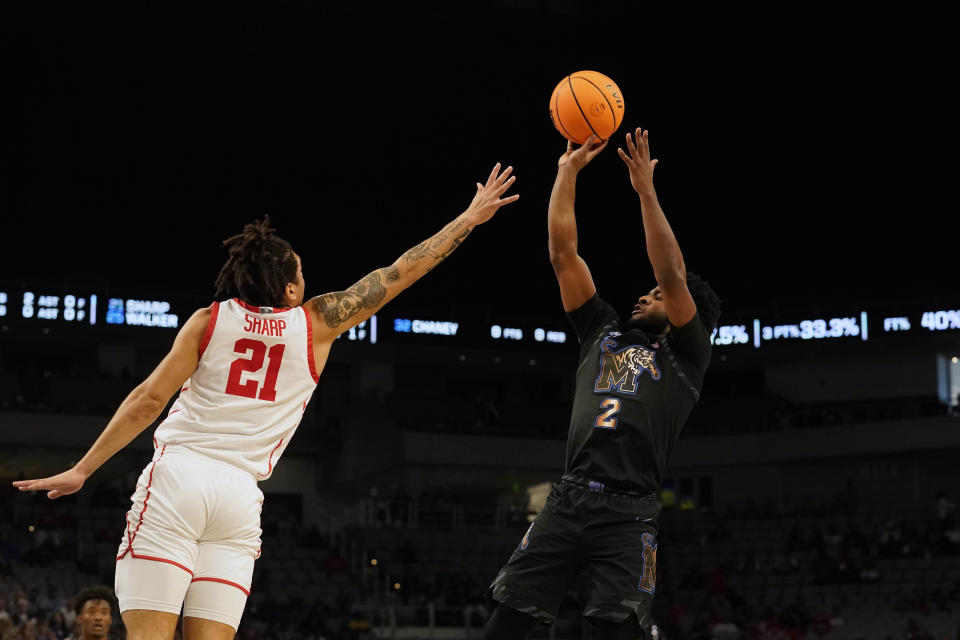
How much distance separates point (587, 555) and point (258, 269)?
1990 millimetres

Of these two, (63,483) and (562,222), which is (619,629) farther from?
(63,483)

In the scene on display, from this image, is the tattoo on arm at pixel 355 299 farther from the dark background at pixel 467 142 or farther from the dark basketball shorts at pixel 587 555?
the dark background at pixel 467 142

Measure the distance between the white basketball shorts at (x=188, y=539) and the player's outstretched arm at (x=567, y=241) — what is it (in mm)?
2093

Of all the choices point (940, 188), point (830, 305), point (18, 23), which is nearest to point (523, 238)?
point (830, 305)

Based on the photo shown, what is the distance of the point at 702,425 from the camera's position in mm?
38188

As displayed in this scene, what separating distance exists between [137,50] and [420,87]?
773cm

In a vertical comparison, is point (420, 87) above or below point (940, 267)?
above

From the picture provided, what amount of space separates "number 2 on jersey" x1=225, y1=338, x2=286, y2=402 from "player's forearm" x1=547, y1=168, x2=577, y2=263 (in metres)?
1.80

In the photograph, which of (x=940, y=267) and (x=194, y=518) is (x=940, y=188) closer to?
(x=940, y=267)

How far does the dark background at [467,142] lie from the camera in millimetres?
31438

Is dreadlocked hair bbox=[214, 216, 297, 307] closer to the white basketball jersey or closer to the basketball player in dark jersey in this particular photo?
the white basketball jersey

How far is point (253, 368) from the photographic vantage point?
14.4 ft

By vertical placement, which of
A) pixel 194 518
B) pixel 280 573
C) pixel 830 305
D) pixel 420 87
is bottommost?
pixel 280 573

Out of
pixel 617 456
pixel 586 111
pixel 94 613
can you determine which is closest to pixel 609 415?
pixel 617 456
